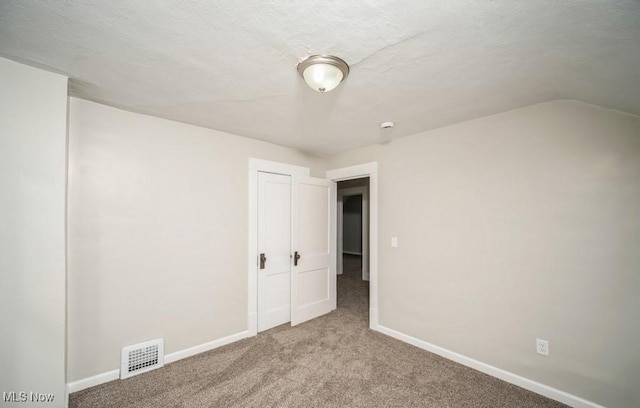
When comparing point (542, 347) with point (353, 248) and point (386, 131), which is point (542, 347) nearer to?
point (386, 131)

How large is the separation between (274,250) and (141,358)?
1658mm

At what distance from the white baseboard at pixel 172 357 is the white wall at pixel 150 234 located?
0.14 ft

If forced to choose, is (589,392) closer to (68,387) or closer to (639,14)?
(639,14)

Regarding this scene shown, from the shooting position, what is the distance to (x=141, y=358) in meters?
2.28

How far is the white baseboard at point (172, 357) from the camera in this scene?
2029 millimetres

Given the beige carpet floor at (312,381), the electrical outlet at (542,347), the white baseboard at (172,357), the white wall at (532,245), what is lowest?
the beige carpet floor at (312,381)

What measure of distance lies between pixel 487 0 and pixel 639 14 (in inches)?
23.9

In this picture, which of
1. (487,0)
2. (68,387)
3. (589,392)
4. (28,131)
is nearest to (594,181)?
(589,392)

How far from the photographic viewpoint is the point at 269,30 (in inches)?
49.3

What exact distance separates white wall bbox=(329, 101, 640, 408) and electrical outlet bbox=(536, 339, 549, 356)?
33 millimetres

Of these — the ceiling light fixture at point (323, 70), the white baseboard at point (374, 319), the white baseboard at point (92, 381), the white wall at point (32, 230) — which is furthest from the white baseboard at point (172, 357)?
→ the ceiling light fixture at point (323, 70)

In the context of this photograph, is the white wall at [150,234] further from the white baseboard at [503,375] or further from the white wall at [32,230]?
the white baseboard at [503,375]

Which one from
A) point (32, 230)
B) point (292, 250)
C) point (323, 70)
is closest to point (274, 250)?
point (292, 250)

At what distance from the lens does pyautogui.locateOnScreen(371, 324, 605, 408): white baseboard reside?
1896 millimetres
